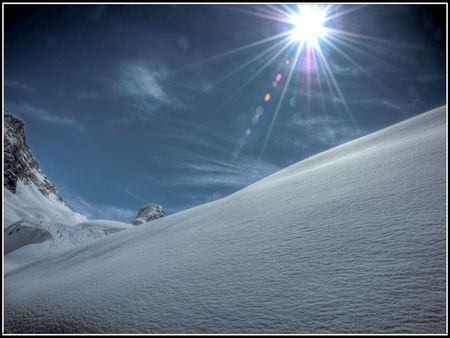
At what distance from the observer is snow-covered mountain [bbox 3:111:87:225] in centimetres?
5197

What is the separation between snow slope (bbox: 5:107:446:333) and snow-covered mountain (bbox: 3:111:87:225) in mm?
50507

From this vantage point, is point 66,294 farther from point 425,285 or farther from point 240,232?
point 425,285

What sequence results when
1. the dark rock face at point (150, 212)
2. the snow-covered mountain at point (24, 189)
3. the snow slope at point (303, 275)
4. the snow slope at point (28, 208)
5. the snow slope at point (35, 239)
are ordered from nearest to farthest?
the snow slope at point (303, 275)
the snow slope at point (35, 239)
the snow slope at point (28, 208)
the snow-covered mountain at point (24, 189)
the dark rock face at point (150, 212)

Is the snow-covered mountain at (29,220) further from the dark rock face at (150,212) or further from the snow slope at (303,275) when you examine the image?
the dark rock face at (150,212)

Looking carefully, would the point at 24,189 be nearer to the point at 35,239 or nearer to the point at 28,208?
the point at 28,208

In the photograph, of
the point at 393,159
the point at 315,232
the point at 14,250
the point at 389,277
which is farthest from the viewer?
the point at 14,250

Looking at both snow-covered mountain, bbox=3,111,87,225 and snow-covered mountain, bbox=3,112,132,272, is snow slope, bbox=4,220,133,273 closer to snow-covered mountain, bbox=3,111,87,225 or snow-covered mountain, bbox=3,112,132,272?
snow-covered mountain, bbox=3,112,132,272

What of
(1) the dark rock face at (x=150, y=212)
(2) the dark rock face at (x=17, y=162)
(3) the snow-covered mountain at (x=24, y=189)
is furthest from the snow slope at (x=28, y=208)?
(1) the dark rock face at (x=150, y=212)

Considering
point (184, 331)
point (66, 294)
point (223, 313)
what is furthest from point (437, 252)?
point (66, 294)

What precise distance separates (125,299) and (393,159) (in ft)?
17.8

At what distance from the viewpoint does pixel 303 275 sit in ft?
7.77

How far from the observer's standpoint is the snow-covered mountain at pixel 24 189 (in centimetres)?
5197

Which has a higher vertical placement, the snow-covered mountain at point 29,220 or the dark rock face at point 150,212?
the dark rock face at point 150,212

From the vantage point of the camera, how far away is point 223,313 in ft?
7.20
